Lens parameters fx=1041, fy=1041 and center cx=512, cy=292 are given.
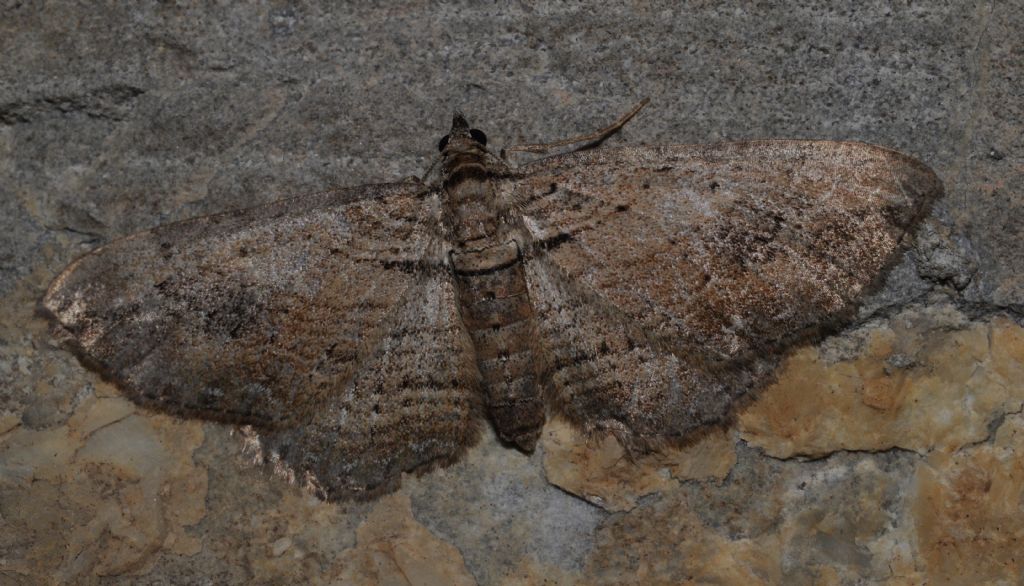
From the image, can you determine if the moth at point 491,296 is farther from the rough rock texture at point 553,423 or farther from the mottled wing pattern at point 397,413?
the rough rock texture at point 553,423

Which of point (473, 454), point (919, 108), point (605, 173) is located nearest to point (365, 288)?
point (473, 454)

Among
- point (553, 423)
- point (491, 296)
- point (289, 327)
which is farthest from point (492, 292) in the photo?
point (289, 327)

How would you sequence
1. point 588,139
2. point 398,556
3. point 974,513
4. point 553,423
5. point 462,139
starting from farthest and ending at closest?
1. point 588,139
2. point 462,139
3. point 553,423
4. point 398,556
5. point 974,513

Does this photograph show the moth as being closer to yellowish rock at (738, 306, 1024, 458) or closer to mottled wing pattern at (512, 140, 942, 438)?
mottled wing pattern at (512, 140, 942, 438)

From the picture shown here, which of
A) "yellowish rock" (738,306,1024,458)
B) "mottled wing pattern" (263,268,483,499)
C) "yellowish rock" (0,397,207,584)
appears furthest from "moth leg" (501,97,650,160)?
"yellowish rock" (0,397,207,584)

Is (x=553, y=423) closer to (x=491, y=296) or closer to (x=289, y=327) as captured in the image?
(x=491, y=296)

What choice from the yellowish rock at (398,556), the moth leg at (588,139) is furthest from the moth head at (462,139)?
the yellowish rock at (398,556)

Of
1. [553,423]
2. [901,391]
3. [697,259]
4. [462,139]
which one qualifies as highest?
[462,139]
